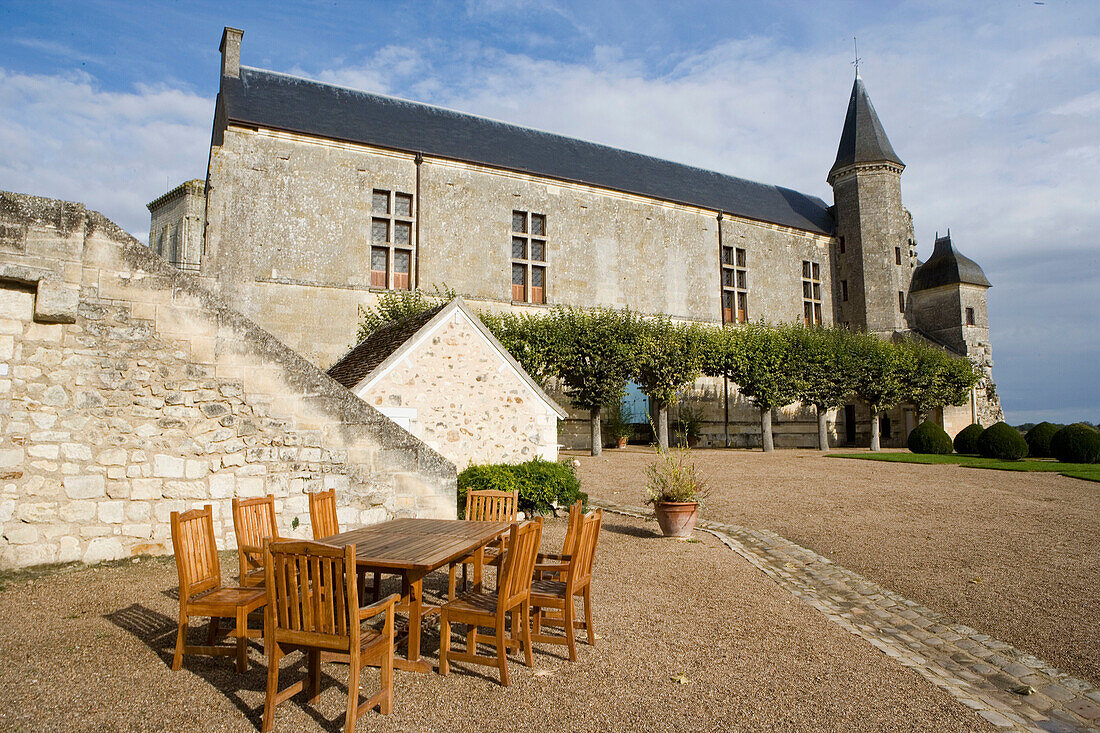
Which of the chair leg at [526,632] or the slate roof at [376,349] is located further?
the slate roof at [376,349]

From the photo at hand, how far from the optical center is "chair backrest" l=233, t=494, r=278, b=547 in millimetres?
4578

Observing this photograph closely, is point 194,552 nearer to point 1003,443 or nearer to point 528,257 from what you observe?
point 528,257

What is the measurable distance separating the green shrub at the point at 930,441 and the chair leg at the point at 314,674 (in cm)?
2131

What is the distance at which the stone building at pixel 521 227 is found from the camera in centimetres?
1819

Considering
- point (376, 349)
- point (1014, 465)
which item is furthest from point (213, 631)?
point (1014, 465)

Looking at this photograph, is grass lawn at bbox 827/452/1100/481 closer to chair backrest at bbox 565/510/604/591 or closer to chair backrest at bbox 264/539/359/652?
chair backrest at bbox 565/510/604/591

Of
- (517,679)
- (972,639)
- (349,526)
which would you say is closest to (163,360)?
(349,526)

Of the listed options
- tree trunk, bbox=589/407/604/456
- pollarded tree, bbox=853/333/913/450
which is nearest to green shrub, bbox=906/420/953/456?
pollarded tree, bbox=853/333/913/450

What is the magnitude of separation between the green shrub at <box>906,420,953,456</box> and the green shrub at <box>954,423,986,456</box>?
0.37 metres

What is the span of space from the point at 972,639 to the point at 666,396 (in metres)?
15.4

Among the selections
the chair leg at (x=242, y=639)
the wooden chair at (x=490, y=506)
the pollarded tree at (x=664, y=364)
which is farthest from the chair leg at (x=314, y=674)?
the pollarded tree at (x=664, y=364)

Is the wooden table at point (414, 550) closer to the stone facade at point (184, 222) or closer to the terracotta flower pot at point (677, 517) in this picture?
the terracotta flower pot at point (677, 517)

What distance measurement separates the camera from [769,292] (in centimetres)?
2711

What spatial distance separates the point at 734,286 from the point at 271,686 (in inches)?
984
